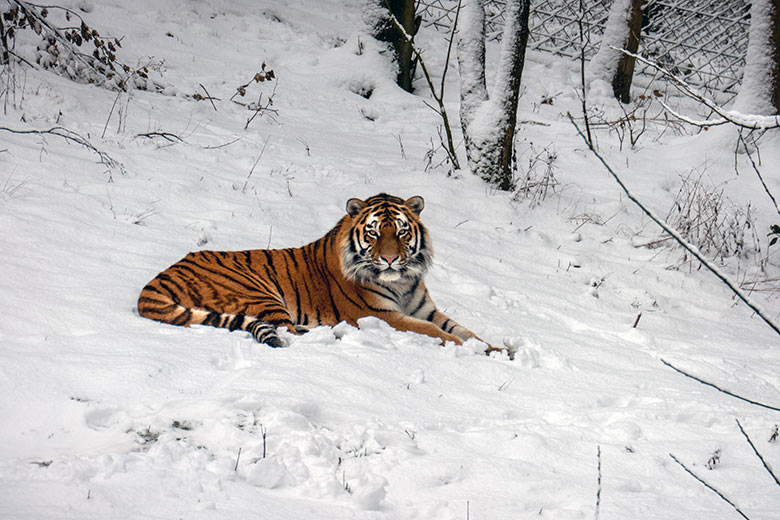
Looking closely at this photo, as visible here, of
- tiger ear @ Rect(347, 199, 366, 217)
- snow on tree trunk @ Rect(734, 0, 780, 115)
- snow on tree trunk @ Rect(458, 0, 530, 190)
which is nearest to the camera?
tiger ear @ Rect(347, 199, 366, 217)

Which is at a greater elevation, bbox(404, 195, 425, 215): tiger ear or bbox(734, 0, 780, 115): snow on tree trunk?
bbox(734, 0, 780, 115): snow on tree trunk

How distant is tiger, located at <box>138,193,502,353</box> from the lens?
4496 mm

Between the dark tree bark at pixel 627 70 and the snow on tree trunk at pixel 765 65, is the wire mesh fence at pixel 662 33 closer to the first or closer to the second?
the dark tree bark at pixel 627 70

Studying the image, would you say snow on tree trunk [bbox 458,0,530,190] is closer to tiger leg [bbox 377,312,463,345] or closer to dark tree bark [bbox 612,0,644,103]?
tiger leg [bbox 377,312,463,345]

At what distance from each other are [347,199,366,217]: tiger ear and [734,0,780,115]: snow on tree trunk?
543 cm

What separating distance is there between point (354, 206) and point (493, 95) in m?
3.38

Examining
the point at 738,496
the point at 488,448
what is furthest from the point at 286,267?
the point at 738,496

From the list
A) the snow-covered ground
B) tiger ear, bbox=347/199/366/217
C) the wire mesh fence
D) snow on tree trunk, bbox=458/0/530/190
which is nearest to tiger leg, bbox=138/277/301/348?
the snow-covered ground

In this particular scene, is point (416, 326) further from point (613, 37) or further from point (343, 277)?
point (613, 37)

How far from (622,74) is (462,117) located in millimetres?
5116

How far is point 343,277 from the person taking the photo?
4.95m

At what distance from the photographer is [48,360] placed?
10.7 ft

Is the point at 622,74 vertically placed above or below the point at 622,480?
above

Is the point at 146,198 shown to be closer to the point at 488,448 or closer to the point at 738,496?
the point at 488,448
